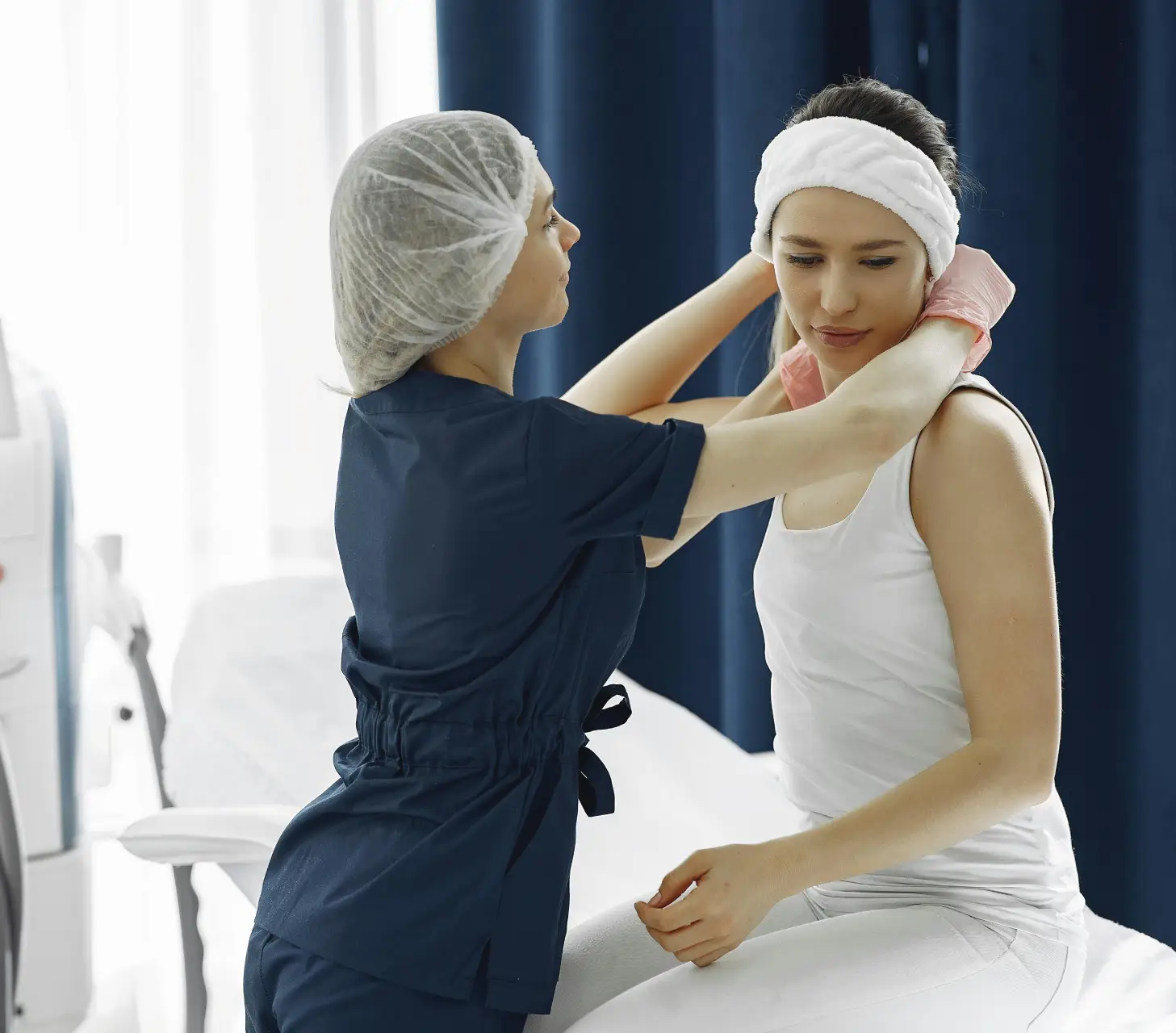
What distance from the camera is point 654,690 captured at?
9.46ft

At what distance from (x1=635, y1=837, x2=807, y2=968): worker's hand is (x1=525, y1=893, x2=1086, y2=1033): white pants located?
4 centimetres

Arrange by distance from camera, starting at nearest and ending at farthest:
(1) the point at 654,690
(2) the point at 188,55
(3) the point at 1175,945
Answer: (3) the point at 1175,945 < (2) the point at 188,55 < (1) the point at 654,690

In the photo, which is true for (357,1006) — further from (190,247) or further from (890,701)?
(190,247)

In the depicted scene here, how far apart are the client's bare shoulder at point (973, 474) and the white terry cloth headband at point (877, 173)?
0.16m

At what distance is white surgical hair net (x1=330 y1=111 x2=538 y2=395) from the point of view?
3.53ft

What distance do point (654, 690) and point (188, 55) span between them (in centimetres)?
157

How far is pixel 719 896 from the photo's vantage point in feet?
3.39

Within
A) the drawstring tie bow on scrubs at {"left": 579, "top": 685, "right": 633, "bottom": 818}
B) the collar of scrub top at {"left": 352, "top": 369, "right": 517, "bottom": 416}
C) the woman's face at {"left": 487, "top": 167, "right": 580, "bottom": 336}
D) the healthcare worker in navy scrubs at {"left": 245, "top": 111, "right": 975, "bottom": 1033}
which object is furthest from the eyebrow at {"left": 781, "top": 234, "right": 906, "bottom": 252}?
the drawstring tie bow on scrubs at {"left": 579, "top": 685, "right": 633, "bottom": 818}

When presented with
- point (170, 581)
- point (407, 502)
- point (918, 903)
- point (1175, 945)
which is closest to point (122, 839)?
point (407, 502)

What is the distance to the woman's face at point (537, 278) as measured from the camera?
1.13m

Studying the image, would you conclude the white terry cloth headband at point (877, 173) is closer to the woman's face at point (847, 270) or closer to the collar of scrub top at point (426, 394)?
the woman's face at point (847, 270)

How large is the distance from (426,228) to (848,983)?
2.26 ft

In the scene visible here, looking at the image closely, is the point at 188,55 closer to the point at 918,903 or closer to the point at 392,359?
the point at 392,359

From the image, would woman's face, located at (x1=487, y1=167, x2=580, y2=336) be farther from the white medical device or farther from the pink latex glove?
the white medical device
